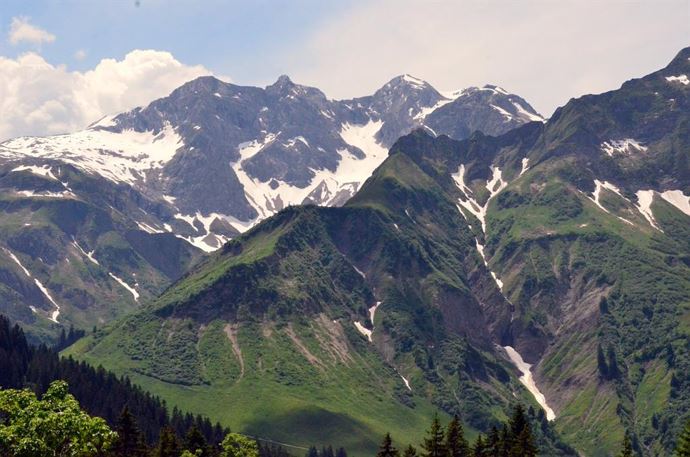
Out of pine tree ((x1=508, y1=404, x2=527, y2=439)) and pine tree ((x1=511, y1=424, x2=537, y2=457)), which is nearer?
pine tree ((x1=511, y1=424, x2=537, y2=457))

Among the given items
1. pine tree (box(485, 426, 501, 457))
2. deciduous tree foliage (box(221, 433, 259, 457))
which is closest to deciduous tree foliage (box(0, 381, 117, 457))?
deciduous tree foliage (box(221, 433, 259, 457))

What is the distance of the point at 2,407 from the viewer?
60.3 meters

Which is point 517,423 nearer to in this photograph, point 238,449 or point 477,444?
point 477,444

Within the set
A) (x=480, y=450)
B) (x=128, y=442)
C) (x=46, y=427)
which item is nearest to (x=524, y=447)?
(x=480, y=450)

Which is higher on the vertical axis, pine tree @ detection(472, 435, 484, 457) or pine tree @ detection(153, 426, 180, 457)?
pine tree @ detection(153, 426, 180, 457)

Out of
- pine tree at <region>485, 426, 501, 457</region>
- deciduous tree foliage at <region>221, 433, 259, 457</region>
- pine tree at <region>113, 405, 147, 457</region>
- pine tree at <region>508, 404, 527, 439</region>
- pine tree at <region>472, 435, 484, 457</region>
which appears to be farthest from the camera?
pine tree at <region>113, 405, 147, 457</region>

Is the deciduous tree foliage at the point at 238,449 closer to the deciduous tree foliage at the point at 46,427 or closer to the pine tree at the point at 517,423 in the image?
the deciduous tree foliage at the point at 46,427

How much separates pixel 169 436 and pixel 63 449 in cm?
6019

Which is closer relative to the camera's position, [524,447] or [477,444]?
[524,447]

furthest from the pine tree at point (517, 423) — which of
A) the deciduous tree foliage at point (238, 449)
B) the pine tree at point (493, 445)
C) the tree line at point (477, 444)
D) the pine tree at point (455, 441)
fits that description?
the deciduous tree foliage at point (238, 449)

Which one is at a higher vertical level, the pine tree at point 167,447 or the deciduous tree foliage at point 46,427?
the deciduous tree foliage at point 46,427

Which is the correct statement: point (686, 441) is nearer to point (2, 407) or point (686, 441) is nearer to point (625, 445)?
point (625, 445)

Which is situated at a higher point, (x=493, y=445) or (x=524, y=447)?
(x=524, y=447)

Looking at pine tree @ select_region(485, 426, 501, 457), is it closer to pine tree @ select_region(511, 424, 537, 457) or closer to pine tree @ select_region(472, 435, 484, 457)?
pine tree @ select_region(472, 435, 484, 457)
